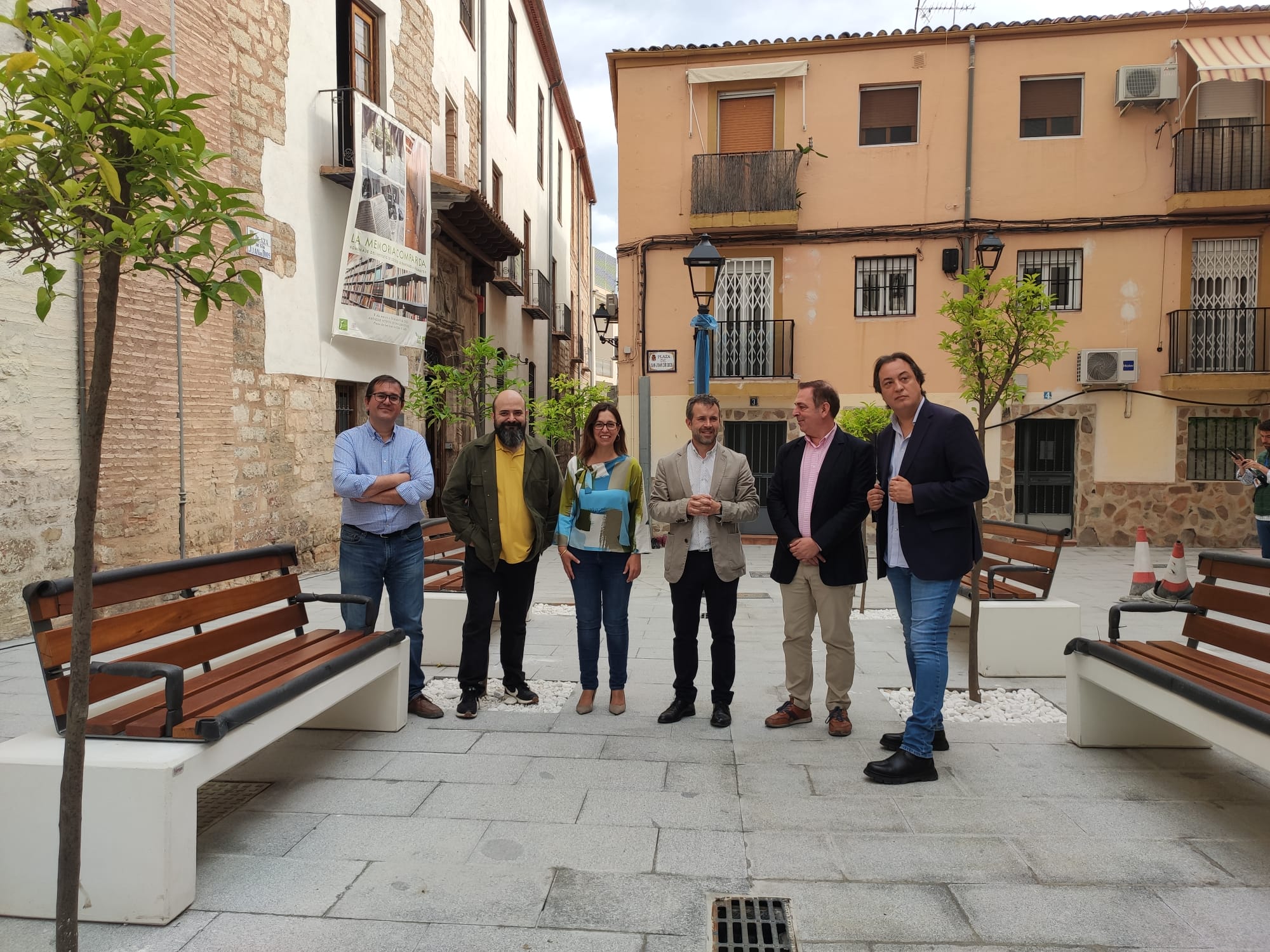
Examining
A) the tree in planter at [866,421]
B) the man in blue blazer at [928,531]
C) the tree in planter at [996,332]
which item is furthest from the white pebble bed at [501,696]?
the tree in planter at [866,421]

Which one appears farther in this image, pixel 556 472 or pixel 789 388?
pixel 789 388

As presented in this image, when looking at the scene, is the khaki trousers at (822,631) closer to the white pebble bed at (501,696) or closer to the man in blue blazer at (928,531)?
the man in blue blazer at (928,531)

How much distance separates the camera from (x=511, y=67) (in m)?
19.4

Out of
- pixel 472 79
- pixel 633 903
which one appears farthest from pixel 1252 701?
pixel 472 79

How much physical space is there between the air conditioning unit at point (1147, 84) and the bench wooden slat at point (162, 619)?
1538 centimetres

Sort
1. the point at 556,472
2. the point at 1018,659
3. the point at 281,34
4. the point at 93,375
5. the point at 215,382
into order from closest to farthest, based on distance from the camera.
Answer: the point at 93,375
the point at 556,472
the point at 1018,659
the point at 215,382
the point at 281,34

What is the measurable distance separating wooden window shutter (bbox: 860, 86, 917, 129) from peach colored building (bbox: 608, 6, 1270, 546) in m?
0.03

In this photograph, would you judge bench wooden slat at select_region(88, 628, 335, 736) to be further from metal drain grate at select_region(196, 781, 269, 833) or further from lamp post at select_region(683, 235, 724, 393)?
lamp post at select_region(683, 235, 724, 393)

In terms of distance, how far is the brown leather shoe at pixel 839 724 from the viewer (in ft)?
14.2

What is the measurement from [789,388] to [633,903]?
1273cm

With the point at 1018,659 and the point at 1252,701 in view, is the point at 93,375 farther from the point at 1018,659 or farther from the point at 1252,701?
the point at 1018,659

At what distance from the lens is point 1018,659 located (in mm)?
5461

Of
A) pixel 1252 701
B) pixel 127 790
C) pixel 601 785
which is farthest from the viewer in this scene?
pixel 601 785

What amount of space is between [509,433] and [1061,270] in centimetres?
1304
